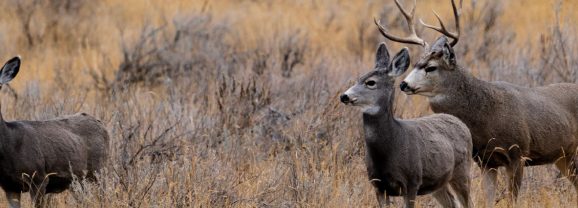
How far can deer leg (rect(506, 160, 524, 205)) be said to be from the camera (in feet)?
30.5

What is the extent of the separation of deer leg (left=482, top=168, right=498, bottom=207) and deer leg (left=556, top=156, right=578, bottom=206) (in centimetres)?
77

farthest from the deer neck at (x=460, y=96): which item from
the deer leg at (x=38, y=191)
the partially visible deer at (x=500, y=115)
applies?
the deer leg at (x=38, y=191)

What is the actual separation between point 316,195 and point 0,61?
1067cm

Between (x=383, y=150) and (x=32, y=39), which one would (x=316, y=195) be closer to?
(x=383, y=150)

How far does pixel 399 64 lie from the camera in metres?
8.22

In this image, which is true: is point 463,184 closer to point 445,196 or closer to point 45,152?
point 445,196

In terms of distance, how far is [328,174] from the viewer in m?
8.99

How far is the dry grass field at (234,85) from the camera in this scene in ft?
27.9

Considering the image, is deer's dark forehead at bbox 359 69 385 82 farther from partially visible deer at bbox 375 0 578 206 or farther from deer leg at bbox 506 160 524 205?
deer leg at bbox 506 160 524 205

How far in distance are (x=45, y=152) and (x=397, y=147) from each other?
2531mm

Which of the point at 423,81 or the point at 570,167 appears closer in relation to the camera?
the point at 423,81

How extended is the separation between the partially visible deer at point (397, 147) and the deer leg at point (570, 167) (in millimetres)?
1786

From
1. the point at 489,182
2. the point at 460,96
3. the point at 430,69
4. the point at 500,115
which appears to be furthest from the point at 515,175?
the point at 430,69

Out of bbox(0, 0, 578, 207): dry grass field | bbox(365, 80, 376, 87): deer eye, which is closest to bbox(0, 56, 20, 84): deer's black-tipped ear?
bbox(0, 0, 578, 207): dry grass field
